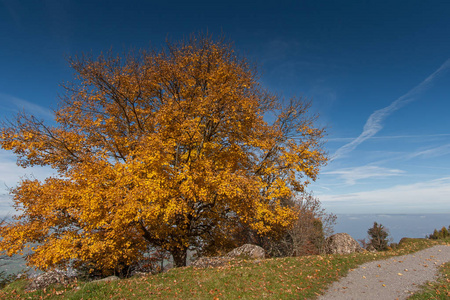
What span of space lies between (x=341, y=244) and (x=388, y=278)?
1265 centimetres

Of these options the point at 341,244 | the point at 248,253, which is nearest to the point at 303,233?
the point at 341,244

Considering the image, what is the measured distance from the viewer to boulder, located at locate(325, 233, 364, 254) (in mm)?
22312

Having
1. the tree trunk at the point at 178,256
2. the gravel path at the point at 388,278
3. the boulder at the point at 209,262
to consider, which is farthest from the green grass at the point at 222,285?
the tree trunk at the point at 178,256

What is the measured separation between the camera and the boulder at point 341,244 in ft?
73.2

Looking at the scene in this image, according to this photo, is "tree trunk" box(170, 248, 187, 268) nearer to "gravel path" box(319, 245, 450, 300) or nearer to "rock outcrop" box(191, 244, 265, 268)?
"rock outcrop" box(191, 244, 265, 268)

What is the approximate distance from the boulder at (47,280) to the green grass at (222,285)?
388 mm

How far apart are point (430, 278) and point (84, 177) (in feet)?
56.2

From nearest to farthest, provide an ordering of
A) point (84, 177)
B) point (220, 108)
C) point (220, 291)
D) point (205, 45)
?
point (220, 291)
point (84, 177)
point (220, 108)
point (205, 45)

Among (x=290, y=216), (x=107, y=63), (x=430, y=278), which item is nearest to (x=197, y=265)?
(x=290, y=216)

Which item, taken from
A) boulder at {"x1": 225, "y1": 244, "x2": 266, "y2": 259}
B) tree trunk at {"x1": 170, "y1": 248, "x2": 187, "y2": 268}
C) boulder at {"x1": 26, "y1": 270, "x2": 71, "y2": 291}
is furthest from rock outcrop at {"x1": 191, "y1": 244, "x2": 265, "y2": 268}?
boulder at {"x1": 26, "y1": 270, "x2": 71, "y2": 291}

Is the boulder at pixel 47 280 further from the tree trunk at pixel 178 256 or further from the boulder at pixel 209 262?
the tree trunk at pixel 178 256

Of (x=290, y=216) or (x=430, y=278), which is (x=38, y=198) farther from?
(x=430, y=278)

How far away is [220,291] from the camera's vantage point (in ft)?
31.5

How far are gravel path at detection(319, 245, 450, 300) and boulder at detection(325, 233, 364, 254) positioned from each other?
7.74 meters
